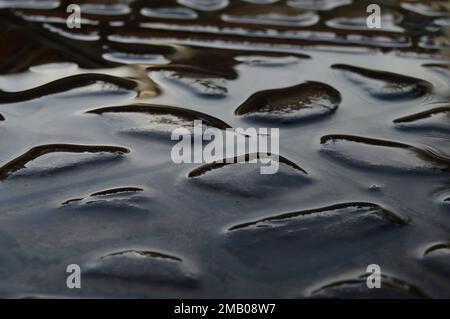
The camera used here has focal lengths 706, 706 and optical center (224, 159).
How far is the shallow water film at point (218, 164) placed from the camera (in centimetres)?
125

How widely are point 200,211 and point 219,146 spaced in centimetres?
27

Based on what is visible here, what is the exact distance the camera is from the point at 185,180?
1508mm

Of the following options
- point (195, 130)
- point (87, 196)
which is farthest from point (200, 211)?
point (195, 130)

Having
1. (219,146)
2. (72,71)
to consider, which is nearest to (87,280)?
(219,146)

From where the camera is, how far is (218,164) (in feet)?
5.09

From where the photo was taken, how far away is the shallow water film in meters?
1.25

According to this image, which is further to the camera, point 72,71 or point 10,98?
point 72,71

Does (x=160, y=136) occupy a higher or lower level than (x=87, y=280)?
higher

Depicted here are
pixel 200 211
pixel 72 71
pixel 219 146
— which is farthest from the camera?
pixel 72 71

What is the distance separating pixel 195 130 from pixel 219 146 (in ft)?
0.34
